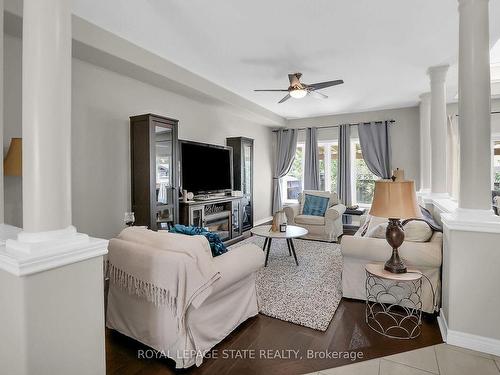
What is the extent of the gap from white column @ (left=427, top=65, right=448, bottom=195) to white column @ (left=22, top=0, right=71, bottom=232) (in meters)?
4.29

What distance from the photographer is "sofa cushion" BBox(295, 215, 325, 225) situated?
16.8 ft

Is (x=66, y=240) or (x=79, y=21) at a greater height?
(x=79, y=21)

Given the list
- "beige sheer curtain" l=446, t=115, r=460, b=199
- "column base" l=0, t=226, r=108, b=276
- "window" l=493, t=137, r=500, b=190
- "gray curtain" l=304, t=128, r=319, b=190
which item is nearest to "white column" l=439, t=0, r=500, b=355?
"column base" l=0, t=226, r=108, b=276

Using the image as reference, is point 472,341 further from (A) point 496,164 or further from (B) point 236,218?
(A) point 496,164

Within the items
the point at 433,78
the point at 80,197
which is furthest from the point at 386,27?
the point at 80,197

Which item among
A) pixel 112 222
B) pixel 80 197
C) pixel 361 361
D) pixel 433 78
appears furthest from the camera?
pixel 433 78

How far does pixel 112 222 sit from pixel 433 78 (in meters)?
4.67

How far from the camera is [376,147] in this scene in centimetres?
623

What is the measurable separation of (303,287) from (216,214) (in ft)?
6.86

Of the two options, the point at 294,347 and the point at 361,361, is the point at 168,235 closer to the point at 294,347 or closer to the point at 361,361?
the point at 294,347

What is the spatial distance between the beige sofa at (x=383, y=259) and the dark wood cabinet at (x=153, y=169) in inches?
88.2

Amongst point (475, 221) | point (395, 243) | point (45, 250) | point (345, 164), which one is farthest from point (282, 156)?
point (45, 250)

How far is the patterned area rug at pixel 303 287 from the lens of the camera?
8.21ft

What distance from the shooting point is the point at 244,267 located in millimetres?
2133
